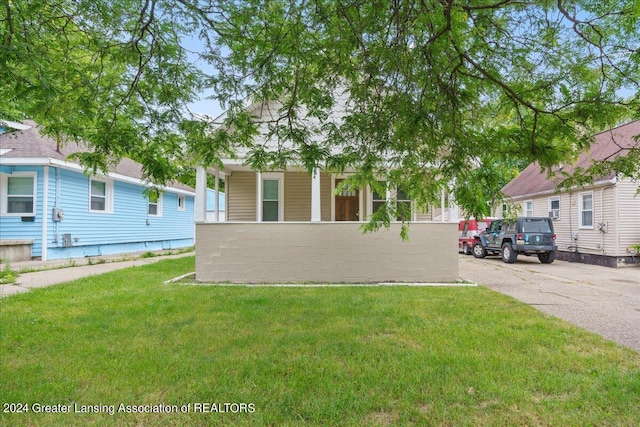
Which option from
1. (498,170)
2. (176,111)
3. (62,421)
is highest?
(176,111)

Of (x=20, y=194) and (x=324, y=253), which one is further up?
(x=20, y=194)

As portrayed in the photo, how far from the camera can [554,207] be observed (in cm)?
1620

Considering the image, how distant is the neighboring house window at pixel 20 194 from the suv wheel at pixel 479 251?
16484 millimetres

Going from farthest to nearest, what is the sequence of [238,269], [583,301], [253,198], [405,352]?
[253,198] < [238,269] < [583,301] < [405,352]

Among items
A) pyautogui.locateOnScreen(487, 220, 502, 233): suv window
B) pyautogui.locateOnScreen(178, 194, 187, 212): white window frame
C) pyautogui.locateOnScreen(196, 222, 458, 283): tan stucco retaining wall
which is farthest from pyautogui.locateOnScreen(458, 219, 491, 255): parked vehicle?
pyautogui.locateOnScreen(178, 194, 187, 212): white window frame

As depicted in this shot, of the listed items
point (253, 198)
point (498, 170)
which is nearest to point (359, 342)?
point (498, 170)

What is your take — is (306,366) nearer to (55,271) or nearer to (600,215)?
(55,271)

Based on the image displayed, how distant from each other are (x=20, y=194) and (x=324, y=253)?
380 inches

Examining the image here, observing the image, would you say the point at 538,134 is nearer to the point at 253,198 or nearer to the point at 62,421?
the point at 62,421

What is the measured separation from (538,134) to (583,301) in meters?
4.65

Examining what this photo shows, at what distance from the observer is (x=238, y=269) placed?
8.61m

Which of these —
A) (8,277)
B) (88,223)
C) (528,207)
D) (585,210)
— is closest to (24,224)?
(88,223)

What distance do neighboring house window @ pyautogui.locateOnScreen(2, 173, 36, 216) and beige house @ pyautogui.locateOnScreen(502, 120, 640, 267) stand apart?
1491cm

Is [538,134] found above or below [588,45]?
below
